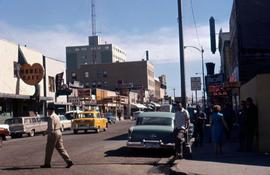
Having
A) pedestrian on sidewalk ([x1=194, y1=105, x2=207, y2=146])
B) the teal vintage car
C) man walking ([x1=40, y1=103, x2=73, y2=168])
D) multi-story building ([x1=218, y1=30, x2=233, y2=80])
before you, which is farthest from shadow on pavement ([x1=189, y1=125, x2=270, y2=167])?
multi-story building ([x1=218, y1=30, x2=233, y2=80])

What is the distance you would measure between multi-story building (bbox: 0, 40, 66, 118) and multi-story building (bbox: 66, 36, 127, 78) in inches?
4373

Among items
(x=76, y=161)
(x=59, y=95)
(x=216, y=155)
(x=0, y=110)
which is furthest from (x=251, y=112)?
(x=59, y=95)

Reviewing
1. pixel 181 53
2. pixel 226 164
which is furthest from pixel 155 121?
pixel 226 164

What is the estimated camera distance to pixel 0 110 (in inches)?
1932

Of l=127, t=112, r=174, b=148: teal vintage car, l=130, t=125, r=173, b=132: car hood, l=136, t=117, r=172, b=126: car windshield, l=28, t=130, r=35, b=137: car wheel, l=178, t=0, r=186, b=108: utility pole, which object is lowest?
l=28, t=130, r=35, b=137: car wheel

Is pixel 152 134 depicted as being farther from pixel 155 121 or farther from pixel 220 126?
pixel 220 126

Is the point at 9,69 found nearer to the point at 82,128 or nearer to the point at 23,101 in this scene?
the point at 23,101

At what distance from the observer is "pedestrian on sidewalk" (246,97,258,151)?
60.1 ft

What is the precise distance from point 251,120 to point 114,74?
132m

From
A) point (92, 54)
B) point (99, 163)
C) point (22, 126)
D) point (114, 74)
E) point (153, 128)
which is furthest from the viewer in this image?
point (92, 54)

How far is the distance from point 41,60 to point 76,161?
44.2 meters

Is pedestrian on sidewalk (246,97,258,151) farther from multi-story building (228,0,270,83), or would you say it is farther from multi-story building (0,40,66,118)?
multi-story building (0,40,66,118)

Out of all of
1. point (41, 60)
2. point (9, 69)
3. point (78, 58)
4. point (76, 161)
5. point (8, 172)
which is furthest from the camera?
point (78, 58)

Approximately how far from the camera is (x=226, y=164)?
15641mm
